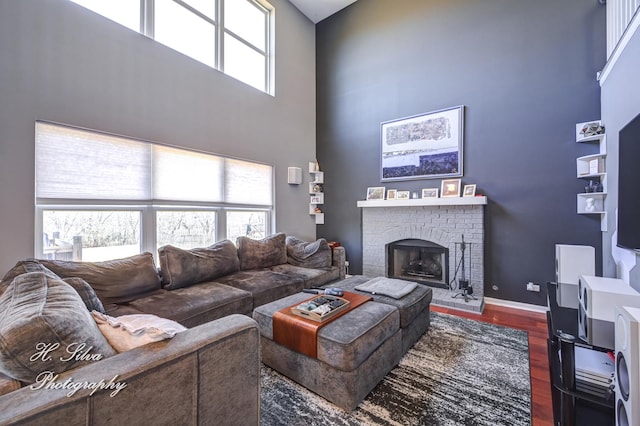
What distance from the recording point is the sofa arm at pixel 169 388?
0.76 m

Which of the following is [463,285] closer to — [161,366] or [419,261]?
[419,261]

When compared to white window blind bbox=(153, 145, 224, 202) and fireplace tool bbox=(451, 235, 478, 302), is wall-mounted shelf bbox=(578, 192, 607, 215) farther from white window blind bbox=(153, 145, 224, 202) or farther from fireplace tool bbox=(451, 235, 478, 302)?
white window blind bbox=(153, 145, 224, 202)

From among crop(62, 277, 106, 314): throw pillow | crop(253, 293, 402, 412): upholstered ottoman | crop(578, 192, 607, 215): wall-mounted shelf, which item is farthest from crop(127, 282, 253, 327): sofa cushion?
crop(578, 192, 607, 215): wall-mounted shelf

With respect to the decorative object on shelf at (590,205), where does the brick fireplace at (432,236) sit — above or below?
below

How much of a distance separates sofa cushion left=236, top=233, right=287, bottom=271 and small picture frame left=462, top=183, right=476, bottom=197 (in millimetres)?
2649

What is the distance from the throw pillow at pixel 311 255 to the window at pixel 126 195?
865 millimetres

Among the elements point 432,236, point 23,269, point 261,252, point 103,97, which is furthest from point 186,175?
point 432,236

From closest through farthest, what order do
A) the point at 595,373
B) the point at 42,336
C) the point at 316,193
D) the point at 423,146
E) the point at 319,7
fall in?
1. the point at 42,336
2. the point at 595,373
3. the point at 423,146
4. the point at 319,7
5. the point at 316,193

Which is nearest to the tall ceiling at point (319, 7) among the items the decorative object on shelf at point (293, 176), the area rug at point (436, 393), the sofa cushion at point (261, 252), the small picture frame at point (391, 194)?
the decorative object on shelf at point (293, 176)

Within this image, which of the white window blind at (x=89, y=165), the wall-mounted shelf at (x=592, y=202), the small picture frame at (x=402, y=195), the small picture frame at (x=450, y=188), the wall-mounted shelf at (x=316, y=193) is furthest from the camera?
the wall-mounted shelf at (x=316, y=193)

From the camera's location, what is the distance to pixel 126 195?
2.90m

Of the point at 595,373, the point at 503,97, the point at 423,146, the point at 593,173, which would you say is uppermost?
the point at 503,97

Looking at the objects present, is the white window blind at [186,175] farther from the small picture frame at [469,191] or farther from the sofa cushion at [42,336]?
the small picture frame at [469,191]

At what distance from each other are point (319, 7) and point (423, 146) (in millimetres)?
3271
